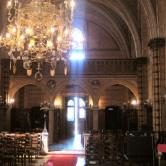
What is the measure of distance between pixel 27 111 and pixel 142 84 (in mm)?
10730

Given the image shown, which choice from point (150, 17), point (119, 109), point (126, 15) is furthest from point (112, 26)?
point (150, 17)

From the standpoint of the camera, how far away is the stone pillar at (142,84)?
30236mm

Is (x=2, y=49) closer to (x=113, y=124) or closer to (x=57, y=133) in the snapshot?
(x=57, y=133)

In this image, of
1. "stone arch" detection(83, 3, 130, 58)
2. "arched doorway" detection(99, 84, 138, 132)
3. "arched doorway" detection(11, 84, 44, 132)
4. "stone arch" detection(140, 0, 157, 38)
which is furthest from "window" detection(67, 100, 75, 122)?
"stone arch" detection(140, 0, 157, 38)

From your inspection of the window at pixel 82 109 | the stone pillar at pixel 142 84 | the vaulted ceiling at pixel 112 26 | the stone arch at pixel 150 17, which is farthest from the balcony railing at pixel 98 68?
the window at pixel 82 109

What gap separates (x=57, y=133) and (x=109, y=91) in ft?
20.3

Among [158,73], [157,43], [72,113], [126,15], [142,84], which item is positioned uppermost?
[126,15]

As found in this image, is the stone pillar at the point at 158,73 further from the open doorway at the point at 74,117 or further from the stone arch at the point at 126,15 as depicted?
the open doorway at the point at 74,117

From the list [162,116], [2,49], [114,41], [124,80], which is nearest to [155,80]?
[162,116]

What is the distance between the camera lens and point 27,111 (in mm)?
36094

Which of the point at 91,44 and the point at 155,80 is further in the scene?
the point at 91,44

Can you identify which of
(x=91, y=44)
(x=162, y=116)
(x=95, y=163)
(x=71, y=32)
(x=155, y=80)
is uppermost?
(x=91, y=44)

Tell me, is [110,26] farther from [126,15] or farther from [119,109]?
[119,109]

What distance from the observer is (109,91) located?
38219 mm
